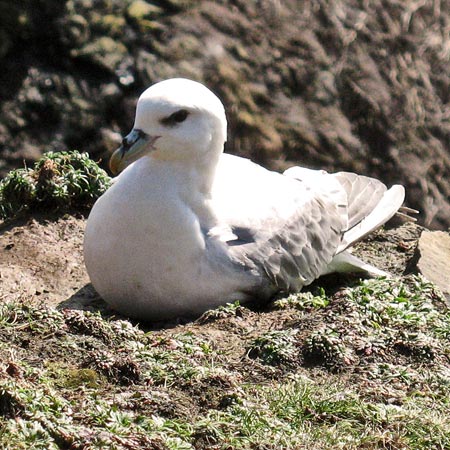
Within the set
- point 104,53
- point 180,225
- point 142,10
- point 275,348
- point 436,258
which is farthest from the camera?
point 142,10

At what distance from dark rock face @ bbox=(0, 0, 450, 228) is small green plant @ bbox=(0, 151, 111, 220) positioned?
1.46 metres

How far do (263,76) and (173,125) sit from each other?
14.3 ft

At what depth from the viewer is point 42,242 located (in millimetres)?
8602

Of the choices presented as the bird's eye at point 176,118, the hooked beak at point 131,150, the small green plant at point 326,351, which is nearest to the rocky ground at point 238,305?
the small green plant at point 326,351

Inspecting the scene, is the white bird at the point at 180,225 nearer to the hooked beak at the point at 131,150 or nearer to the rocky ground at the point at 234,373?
the hooked beak at the point at 131,150

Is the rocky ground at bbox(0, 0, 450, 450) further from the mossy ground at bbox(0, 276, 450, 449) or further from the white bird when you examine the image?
the white bird

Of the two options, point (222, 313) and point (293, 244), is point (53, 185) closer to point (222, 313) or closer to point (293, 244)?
point (293, 244)

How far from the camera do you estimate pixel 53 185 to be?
8766 millimetres

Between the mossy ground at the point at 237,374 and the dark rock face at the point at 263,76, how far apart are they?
310 centimetres

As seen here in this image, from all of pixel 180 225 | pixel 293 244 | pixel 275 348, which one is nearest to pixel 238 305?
pixel 180 225

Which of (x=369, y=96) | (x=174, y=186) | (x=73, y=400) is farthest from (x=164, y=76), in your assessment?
(x=73, y=400)

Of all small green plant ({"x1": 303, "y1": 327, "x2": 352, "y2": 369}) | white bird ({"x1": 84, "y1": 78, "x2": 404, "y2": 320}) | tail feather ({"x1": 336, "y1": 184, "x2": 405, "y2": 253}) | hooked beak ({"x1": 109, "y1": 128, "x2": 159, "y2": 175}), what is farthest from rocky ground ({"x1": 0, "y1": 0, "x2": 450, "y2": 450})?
hooked beak ({"x1": 109, "y1": 128, "x2": 159, "y2": 175})

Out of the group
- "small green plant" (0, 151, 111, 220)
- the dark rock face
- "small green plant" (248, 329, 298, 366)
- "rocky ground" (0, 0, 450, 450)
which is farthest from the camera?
the dark rock face

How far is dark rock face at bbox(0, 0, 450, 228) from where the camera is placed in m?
10.7
